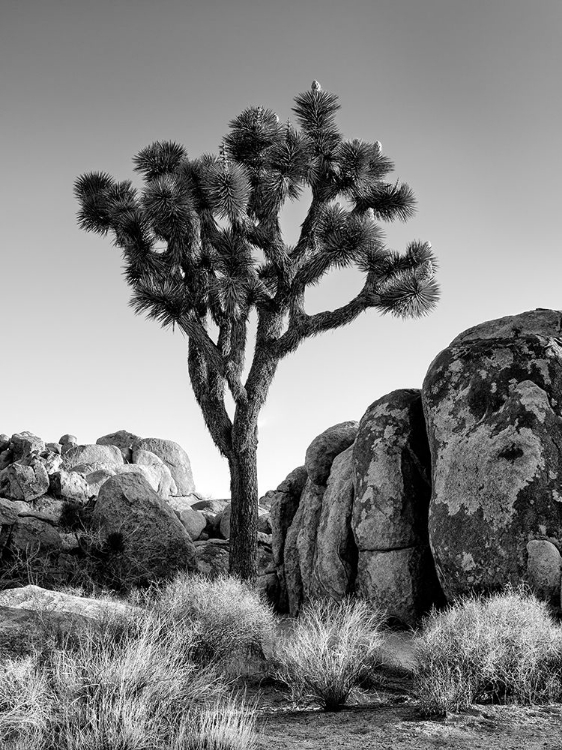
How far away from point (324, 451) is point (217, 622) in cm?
513

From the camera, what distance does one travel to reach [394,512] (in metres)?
9.48

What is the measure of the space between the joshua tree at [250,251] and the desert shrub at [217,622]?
510cm

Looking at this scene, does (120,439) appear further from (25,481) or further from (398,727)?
(398,727)

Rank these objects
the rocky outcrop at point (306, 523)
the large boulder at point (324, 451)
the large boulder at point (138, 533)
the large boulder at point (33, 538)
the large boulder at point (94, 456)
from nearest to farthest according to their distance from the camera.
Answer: the rocky outcrop at point (306, 523)
the large boulder at point (324, 451)
the large boulder at point (138, 533)
the large boulder at point (33, 538)
the large boulder at point (94, 456)

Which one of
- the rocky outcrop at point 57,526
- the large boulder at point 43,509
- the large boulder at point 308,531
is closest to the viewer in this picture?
the large boulder at point 308,531

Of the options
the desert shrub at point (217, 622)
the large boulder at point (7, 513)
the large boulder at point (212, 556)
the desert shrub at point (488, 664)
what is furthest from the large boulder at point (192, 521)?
the desert shrub at point (488, 664)

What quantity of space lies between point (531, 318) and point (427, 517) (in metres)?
3.20

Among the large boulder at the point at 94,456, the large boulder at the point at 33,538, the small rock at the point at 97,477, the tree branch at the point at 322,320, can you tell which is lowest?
the large boulder at the point at 33,538

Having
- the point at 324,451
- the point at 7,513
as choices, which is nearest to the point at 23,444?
the point at 7,513

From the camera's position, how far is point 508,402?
8.77m

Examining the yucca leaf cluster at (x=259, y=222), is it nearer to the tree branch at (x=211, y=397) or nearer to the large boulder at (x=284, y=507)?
the tree branch at (x=211, y=397)

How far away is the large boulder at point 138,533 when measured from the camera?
604 inches

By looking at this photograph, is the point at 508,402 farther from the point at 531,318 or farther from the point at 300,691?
the point at 300,691

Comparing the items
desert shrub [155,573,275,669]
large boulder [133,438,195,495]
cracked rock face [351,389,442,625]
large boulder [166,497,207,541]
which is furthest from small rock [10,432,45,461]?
desert shrub [155,573,275,669]
